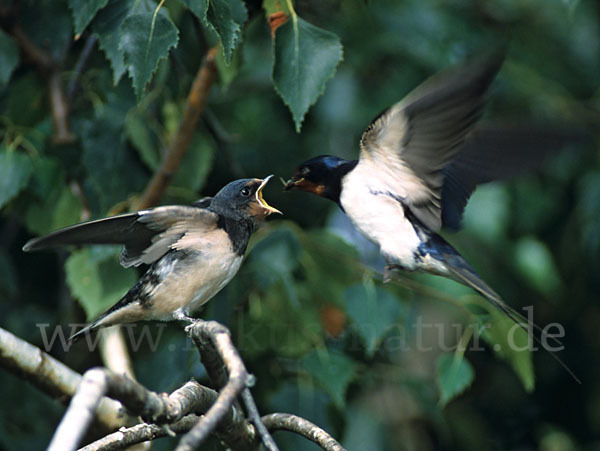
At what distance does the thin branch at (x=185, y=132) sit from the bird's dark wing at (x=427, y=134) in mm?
828

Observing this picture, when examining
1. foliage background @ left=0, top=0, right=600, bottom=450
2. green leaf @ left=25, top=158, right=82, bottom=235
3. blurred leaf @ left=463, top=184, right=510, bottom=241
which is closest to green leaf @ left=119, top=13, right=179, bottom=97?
foliage background @ left=0, top=0, right=600, bottom=450

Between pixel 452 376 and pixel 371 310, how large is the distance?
1.51 ft

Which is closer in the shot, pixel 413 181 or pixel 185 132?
pixel 413 181

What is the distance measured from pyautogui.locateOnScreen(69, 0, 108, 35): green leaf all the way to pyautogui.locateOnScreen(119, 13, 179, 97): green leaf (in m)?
0.10

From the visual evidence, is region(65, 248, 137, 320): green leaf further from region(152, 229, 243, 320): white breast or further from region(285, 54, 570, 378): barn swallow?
region(285, 54, 570, 378): barn swallow

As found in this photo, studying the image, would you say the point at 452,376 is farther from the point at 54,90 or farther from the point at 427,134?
the point at 54,90

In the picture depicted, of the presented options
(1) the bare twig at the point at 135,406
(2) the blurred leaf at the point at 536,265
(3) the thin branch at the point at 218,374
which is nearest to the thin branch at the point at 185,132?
(3) the thin branch at the point at 218,374

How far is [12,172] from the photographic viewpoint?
3729 millimetres

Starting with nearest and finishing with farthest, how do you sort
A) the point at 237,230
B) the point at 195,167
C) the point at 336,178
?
the point at 237,230, the point at 336,178, the point at 195,167

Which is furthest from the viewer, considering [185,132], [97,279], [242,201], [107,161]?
[107,161]

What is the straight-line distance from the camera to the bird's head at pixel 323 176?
3453 millimetres

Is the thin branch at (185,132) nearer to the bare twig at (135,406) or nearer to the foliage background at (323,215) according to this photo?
the foliage background at (323,215)

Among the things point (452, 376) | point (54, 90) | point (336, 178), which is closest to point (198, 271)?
point (336, 178)

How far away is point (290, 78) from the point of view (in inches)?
117
